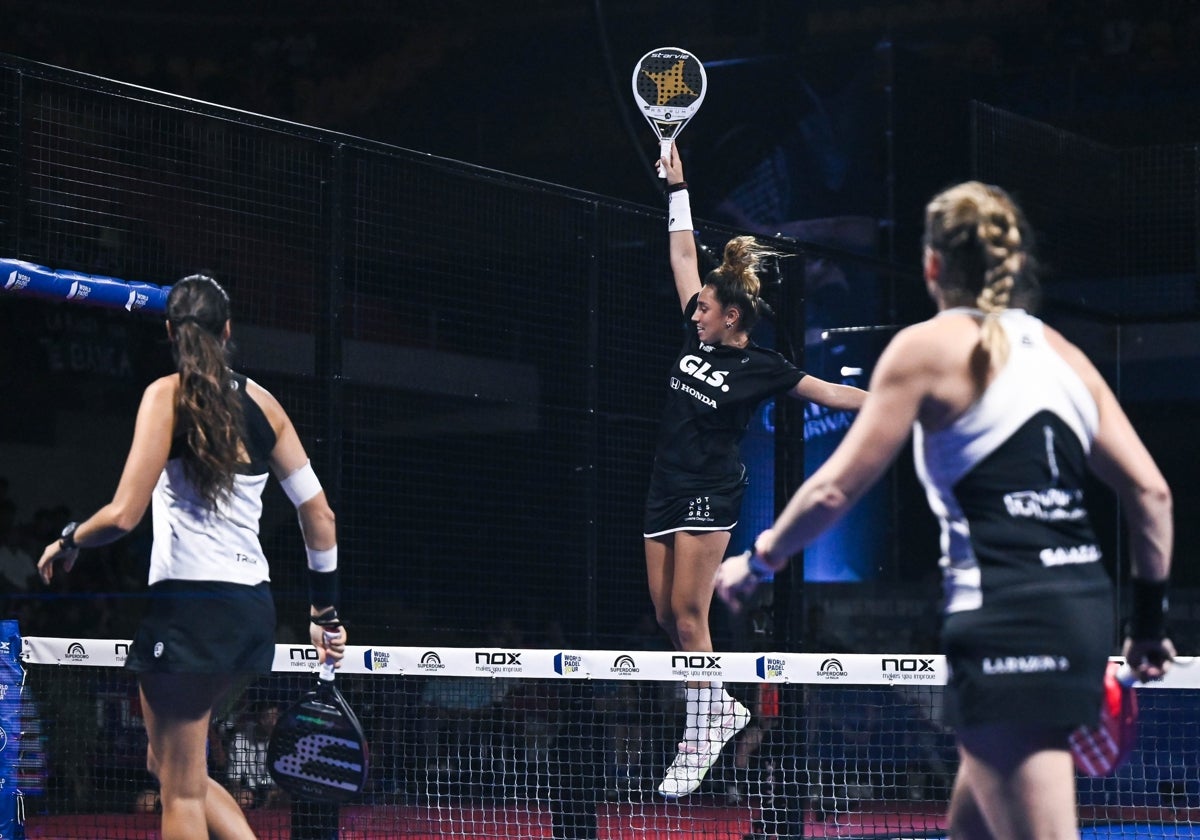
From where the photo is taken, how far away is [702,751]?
6.84m

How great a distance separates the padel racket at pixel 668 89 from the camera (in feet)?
24.8

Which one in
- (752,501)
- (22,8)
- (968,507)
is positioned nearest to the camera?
(968,507)

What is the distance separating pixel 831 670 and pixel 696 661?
1.75ft

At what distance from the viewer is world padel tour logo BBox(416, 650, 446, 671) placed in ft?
20.9

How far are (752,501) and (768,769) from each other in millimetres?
2489

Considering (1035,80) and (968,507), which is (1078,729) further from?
(1035,80)

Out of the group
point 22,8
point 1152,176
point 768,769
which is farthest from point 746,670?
point 22,8

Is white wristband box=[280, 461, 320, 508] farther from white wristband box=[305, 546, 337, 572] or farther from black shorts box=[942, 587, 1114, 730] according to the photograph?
black shorts box=[942, 587, 1114, 730]

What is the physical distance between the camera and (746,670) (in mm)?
→ 6363

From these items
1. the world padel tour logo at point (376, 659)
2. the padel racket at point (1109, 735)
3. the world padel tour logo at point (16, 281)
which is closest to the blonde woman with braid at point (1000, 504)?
the padel racket at point (1109, 735)

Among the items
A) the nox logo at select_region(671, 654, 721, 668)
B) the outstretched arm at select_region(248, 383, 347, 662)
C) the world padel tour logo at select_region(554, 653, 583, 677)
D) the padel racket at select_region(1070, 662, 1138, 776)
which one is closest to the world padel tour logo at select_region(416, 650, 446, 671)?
the world padel tour logo at select_region(554, 653, 583, 677)

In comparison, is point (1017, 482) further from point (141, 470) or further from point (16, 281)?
point (16, 281)

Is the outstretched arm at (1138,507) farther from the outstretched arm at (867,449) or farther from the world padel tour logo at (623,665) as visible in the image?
the world padel tour logo at (623,665)

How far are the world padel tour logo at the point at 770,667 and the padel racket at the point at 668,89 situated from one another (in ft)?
8.32
